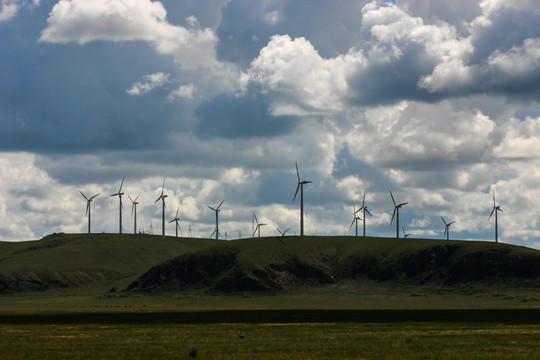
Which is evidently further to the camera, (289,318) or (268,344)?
(289,318)

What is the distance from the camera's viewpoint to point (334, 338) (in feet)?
259

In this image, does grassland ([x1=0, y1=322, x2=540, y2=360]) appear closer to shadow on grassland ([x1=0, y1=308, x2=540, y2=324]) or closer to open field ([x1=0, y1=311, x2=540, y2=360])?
open field ([x1=0, y1=311, x2=540, y2=360])

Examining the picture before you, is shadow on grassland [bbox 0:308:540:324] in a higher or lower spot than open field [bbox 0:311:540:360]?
lower

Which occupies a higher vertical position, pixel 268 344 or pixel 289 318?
pixel 268 344

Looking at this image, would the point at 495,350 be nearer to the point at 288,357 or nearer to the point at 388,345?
the point at 388,345

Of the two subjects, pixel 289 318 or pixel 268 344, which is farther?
pixel 289 318

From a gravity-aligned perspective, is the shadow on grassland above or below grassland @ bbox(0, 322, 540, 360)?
below

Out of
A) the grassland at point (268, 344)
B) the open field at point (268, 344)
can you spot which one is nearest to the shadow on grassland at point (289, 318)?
the open field at point (268, 344)

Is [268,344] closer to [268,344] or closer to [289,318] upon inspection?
[268,344]

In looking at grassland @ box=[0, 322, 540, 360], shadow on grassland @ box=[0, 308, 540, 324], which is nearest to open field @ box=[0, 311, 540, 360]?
grassland @ box=[0, 322, 540, 360]

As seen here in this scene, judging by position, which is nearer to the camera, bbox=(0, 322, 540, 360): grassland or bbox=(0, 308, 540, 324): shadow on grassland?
bbox=(0, 322, 540, 360): grassland

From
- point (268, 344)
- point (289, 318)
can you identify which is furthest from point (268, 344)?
point (289, 318)

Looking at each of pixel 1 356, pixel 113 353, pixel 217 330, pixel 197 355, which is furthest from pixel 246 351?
pixel 217 330

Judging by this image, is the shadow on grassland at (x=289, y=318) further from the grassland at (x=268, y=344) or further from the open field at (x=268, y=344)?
the grassland at (x=268, y=344)
